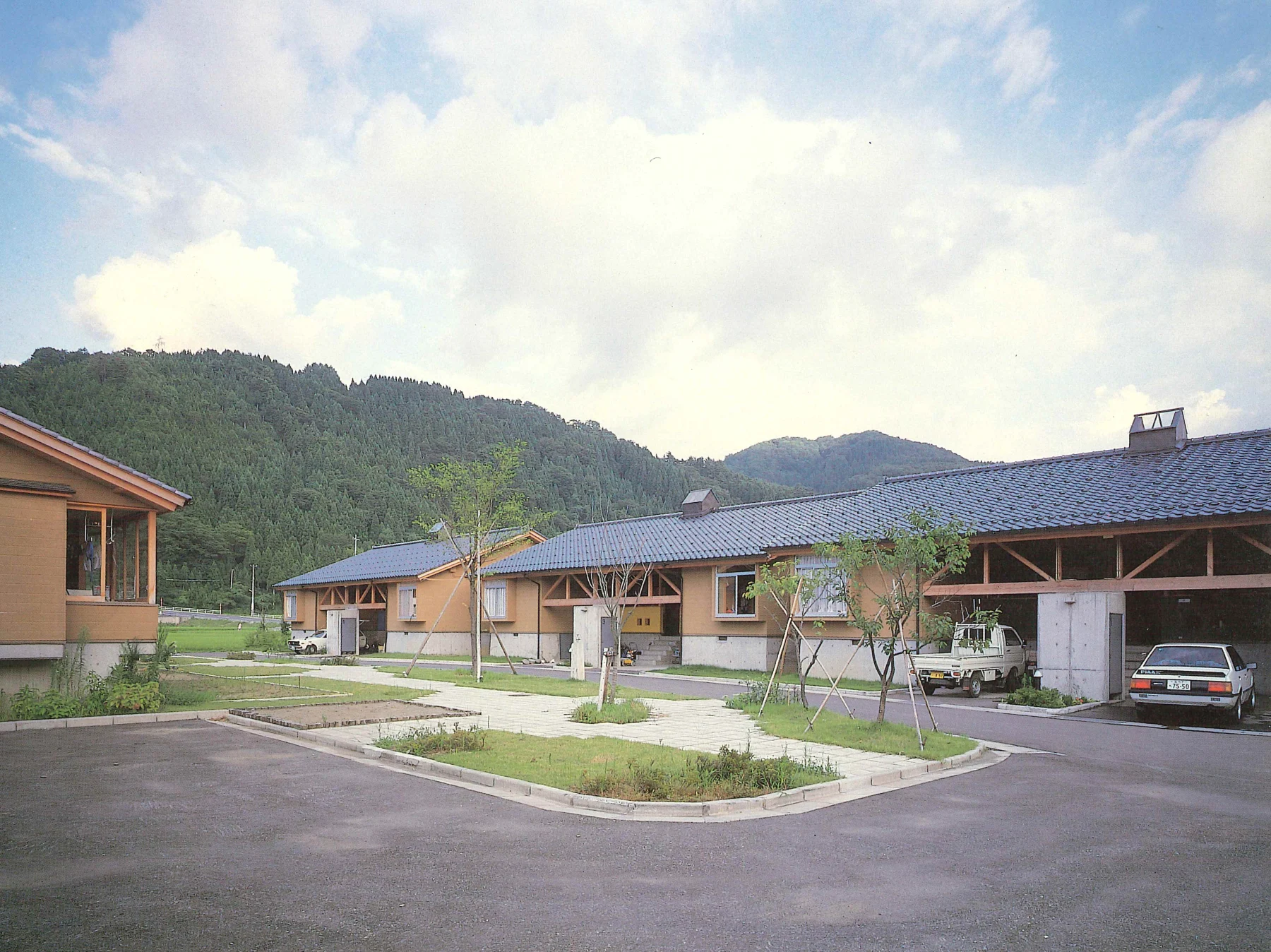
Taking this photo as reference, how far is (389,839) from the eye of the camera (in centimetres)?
743

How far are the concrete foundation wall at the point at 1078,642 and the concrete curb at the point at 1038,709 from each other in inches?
35.7

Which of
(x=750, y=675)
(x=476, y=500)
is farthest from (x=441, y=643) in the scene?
(x=750, y=675)

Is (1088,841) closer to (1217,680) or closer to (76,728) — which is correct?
(1217,680)

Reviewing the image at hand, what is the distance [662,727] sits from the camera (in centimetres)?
1416

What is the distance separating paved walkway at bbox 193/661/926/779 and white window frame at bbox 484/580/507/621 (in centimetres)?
1831

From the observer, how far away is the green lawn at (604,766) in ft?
29.7

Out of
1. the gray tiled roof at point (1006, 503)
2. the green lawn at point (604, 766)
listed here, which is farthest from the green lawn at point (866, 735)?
the gray tiled roof at point (1006, 503)

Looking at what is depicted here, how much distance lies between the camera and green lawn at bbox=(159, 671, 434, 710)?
55.9ft

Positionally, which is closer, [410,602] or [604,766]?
[604,766]

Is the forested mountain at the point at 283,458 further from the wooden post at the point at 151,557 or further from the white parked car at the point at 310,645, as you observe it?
the wooden post at the point at 151,557

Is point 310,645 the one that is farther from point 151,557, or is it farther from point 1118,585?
point 1118,585

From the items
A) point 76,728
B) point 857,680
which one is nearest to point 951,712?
point 857,680

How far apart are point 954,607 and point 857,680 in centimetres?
397

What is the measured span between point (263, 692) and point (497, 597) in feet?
66.4
